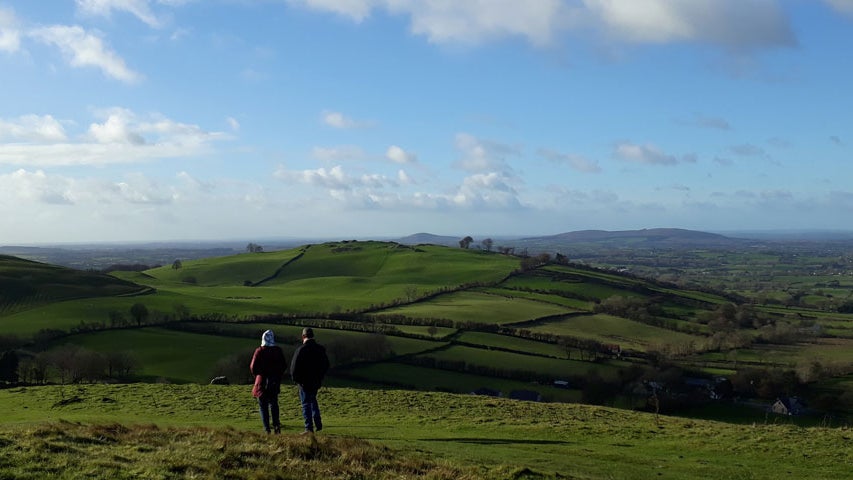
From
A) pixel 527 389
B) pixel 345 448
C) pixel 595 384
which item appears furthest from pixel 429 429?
pixel 595 384

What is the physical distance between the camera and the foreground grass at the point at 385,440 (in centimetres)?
1269

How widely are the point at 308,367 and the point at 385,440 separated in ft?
12.4

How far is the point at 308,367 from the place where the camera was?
1750 centimetres

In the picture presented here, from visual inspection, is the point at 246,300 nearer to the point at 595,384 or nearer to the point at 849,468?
the point at 595,384

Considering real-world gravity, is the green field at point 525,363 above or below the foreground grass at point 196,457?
below

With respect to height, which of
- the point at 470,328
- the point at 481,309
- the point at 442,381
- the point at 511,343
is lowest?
the point at 442,381

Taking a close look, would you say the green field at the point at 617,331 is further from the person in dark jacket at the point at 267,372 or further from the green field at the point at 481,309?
the person in dark jacket at the point at 267,372

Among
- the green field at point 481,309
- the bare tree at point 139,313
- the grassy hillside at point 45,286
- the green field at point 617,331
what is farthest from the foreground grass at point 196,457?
the grassy hillside at point 45,286

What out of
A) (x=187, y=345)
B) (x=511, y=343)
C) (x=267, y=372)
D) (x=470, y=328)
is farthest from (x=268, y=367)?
(x=470, y=328)

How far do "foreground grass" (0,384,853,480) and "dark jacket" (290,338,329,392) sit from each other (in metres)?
1.45

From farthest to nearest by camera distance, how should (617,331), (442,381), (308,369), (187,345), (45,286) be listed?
(45,286)
(617,331)
(187,345)
(442,381)
(308,369)

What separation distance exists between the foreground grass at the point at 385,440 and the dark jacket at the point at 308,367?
145 centimetres

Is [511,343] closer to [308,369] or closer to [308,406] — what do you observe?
[308,406]

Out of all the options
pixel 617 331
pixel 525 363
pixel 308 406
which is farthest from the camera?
pixel 617 331
